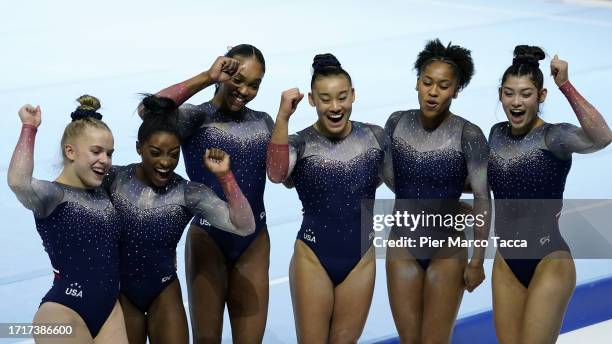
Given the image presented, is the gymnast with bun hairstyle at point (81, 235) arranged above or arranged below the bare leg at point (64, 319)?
above

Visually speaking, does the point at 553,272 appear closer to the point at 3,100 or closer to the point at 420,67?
the point at 420,67

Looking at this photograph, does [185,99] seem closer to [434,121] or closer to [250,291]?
[250,291]

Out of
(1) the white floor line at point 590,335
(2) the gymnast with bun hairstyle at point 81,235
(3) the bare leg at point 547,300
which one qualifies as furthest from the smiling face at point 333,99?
(1) the white floor line at point 590,335

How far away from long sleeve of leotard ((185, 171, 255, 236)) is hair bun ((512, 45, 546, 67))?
1.35 m

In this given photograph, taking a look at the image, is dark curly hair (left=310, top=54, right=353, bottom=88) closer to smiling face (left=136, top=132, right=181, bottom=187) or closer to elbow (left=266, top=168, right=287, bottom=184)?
elbow (left=266, top=168, right=287, bottom=184)

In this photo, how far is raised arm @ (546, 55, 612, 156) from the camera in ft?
14.5

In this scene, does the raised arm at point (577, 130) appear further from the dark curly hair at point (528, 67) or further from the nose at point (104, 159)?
the nose at point (104, 159)

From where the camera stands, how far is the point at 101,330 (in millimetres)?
4078

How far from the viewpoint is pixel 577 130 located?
445 cm

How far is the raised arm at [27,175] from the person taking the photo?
3.85 meters

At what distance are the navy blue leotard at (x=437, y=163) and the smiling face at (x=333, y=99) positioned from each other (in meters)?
0.34

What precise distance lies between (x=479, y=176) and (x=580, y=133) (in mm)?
460

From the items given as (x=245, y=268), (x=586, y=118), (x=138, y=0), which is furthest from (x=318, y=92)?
(x=138, y=0)

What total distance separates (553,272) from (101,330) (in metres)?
1.90
